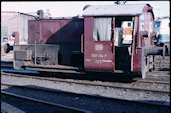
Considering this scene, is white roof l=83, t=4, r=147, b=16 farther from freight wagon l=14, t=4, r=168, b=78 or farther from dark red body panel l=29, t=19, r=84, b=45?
dark red body panel l=29, t=19, r=84, b=45

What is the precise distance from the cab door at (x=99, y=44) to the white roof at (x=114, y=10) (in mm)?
192

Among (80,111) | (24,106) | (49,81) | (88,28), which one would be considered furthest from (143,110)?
(49,81)

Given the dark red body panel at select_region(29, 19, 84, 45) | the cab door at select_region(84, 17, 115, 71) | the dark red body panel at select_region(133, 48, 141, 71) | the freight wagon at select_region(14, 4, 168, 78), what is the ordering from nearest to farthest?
the dark red body panel at select_region(133, 48, 141, 71), the freight wagon at select_region(14, 4, 168, 78), the cab door at select_region(84, 17, 115, 71), the dark red body panel at select_region(29, 19, 84, 45)

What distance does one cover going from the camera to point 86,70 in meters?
8.76

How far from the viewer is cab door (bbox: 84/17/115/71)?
8.22m

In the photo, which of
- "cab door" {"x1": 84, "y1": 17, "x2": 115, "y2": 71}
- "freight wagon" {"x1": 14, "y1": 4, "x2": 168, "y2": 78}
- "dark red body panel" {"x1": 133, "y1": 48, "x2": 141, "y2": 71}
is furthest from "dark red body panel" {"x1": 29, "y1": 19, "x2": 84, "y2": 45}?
"dark red body panel" {"x1": 133, "y1": 48, "x2": 141, "y2": 71}

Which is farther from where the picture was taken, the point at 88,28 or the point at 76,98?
the point at 88,28

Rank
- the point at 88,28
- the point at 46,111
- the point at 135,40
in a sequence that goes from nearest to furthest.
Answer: the point at 46,111, the point at 135,40, the point at 88,28

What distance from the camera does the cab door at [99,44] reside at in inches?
324

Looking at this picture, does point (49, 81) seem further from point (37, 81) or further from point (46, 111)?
point (46, 111)

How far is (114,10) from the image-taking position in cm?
822

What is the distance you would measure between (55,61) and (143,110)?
5.58 metres

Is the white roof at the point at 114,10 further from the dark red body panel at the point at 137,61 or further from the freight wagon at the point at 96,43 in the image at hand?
the dark red body panel at the point at 137,61

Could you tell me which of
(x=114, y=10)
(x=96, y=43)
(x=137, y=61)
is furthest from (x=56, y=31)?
(x=137, y=61)
